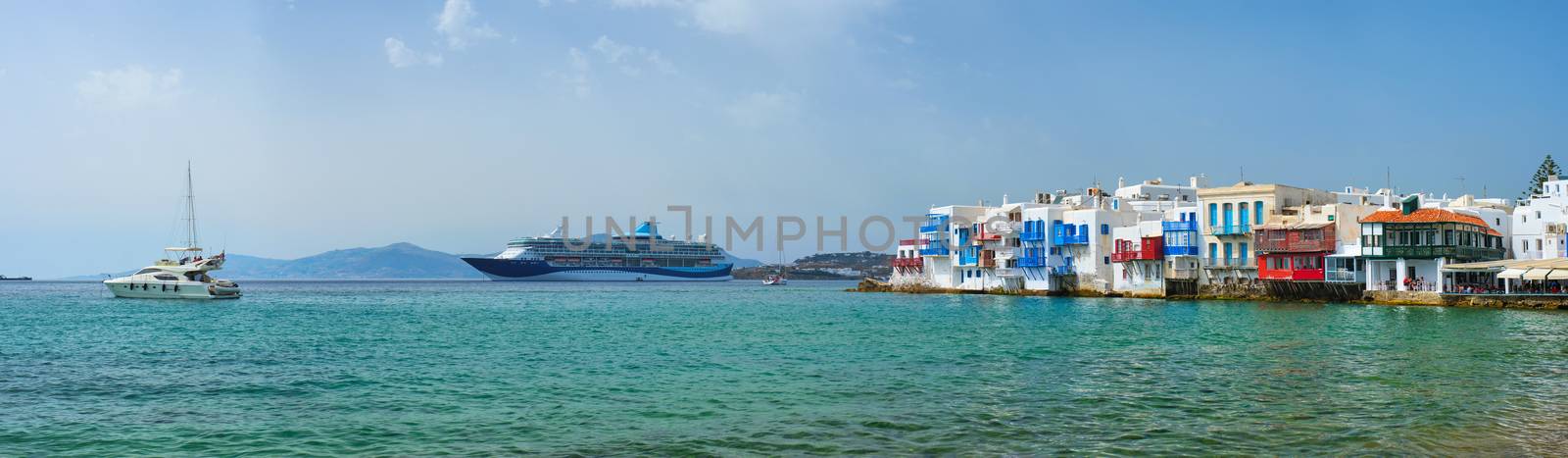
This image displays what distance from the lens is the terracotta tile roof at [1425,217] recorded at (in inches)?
1887

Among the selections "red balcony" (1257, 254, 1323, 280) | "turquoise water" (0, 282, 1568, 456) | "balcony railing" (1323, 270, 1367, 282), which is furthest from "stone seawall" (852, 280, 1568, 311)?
"turquoise water" (0, 282, 1568, 456)

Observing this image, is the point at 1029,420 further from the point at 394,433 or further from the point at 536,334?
the point at 536,334

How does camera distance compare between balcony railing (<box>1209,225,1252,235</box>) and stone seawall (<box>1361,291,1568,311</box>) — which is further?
balcony railing (<box>1209,225,1252,235</box>)

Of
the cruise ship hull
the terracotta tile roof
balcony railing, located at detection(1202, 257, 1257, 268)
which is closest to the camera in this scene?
the terracotta tile roof

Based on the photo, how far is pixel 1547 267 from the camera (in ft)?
143

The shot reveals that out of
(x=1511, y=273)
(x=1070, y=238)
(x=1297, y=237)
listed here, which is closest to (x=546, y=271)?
(x=1070, y=238)

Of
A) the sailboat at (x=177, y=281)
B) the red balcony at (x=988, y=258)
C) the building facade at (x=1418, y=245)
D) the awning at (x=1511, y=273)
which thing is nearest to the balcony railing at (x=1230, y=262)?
the building facade at (x=1418, y=245)

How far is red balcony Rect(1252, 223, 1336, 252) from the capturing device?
173 ft

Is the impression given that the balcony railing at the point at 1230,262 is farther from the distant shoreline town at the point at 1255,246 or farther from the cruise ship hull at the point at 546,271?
the cruise ship hull at the point at 546,271

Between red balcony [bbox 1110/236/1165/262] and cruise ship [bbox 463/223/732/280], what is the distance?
90.3 m

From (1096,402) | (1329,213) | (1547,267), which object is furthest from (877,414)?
(1329,213)

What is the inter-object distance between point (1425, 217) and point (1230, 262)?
11.2m

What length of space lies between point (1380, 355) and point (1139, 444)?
14.3m

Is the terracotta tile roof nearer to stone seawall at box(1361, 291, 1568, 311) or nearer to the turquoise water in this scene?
stone seawall at box(1361, 291, 1568, 311)
